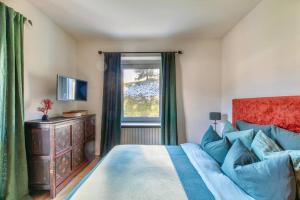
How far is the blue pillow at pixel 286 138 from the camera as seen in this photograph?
5.31 ft

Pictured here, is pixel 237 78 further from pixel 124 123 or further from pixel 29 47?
pixel 29 47

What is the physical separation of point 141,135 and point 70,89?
1.74 meters

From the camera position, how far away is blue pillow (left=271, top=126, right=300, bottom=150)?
162 cm

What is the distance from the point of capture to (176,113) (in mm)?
4020

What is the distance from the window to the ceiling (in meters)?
0.76

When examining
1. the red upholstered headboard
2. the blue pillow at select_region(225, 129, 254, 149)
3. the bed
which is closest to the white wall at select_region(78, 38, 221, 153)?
the red upholstered headboard

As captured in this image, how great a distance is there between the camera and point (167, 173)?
5.48 feet

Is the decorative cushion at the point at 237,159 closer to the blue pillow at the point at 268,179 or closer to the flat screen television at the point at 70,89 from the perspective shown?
the blue pillow at the point at 268,179

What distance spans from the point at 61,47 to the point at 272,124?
3.58 metres

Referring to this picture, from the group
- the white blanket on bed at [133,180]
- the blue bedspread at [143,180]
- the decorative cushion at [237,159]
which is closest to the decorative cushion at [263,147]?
the decorative cushion at [237,159]

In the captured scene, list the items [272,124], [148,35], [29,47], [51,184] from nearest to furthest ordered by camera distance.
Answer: [272,124], [51,184], [29,47], [148,35]

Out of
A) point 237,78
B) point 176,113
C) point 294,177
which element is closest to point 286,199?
point 294,177

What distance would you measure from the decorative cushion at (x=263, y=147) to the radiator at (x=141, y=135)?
2.54 metres

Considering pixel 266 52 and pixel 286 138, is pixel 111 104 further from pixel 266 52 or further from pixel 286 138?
pixel 286 138
